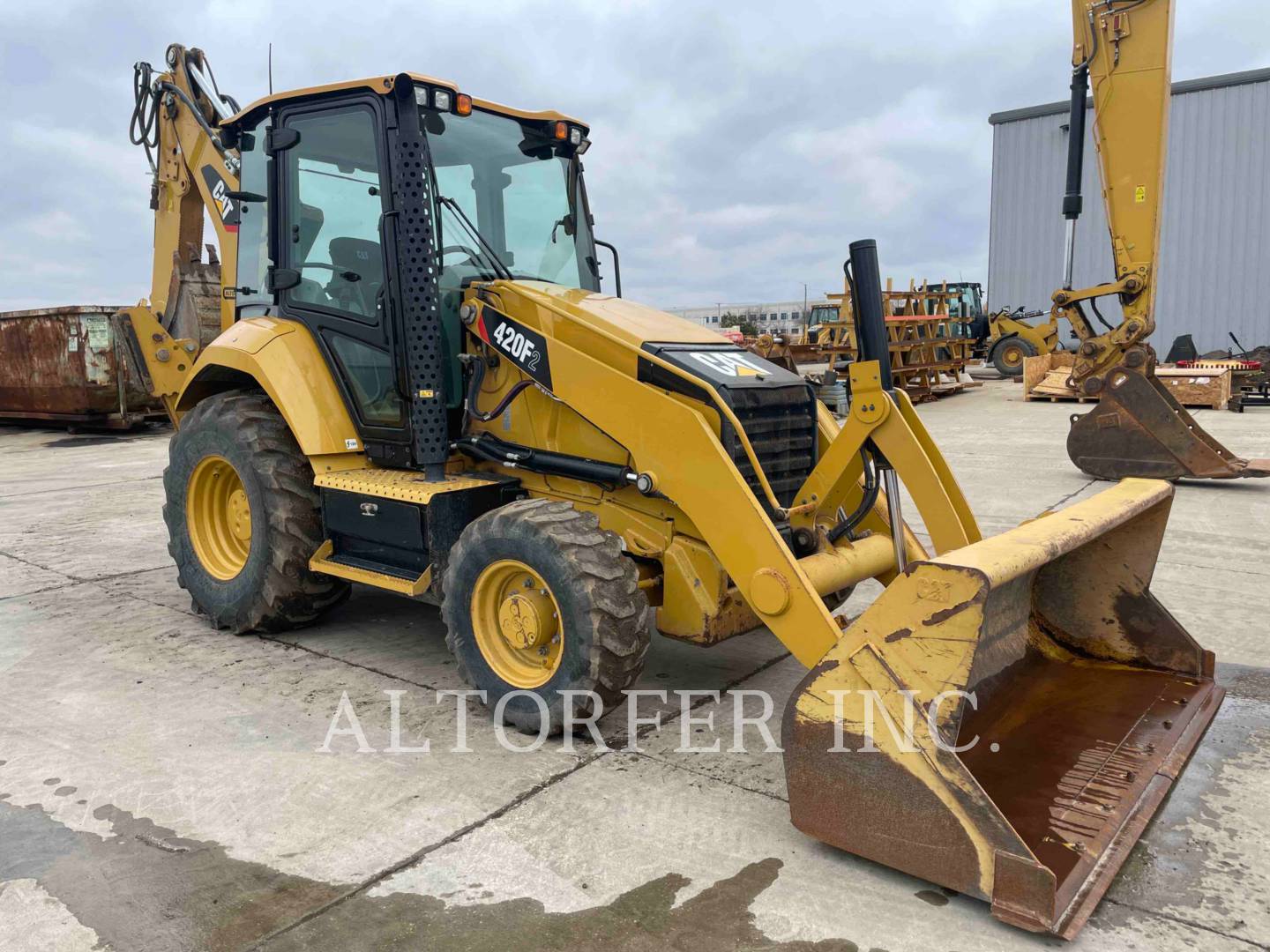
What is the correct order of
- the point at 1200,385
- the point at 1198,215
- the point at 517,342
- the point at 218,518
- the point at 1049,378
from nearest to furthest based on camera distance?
1. the point at 517,342
2. the point at 218,518
3. the point at 1200,385
4. the point at 1049,378
5. the point at 1198,215

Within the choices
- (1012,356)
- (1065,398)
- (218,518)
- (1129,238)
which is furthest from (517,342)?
(1012,356)

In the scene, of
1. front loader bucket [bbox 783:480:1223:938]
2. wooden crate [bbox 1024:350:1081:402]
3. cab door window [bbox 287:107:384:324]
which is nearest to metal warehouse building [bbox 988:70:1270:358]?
wooden crate [bbox 1024:350:1081:402]

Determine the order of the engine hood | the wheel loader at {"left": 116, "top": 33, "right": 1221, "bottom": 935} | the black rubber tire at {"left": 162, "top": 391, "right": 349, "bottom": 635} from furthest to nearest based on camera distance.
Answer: the black rubber tire at {"left": 162, "top": 391, "right": 349, "bottom": 635} → the engine hood → the wheel loader at {"left": 116, "top": 33, "right": 1221, "bottom": 935}

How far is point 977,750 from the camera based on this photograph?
3250mm

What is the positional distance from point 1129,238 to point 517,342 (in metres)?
7.02

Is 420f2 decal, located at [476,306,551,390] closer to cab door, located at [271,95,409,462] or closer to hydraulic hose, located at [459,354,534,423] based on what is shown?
hydraulic hose, located at [459,354,534,423]

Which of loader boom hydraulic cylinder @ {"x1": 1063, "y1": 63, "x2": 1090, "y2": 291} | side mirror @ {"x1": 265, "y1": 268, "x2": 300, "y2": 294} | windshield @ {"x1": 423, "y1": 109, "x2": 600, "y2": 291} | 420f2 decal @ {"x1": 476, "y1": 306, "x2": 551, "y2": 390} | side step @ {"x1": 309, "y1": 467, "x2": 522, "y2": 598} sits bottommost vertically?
side step @ {"x1": 309, "y1": 467, "x2": 522, "y2": 598}

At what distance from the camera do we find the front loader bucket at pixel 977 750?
2.60 metres

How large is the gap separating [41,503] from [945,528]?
364 inches

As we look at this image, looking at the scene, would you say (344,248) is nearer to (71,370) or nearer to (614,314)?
(614,314)

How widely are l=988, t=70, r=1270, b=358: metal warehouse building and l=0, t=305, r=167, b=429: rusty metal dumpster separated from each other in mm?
21990

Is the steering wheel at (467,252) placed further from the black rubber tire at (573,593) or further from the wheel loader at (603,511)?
the black rubber tire at (573,593)

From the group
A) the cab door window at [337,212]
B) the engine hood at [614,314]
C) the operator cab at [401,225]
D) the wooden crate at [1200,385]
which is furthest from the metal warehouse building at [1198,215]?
the cab door window at [337,212]

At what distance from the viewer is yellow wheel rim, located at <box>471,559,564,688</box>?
12.3ft
